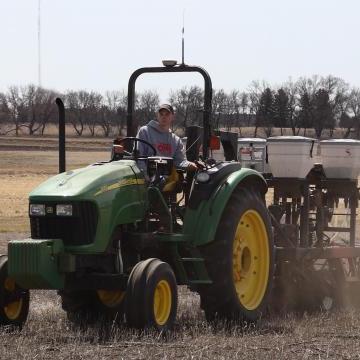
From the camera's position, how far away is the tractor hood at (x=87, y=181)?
6.93 meters

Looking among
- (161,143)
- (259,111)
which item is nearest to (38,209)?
(161,143)

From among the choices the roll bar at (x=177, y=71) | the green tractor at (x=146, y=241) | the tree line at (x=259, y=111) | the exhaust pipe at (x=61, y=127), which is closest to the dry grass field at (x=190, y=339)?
the green tractor at (x=146, y=241)

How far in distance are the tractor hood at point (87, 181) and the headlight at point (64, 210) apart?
0.25 ft

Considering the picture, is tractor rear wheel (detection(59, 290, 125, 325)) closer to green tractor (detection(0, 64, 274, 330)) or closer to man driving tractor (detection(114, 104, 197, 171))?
Result: green tractor (detection(0, 64, 274, 330))

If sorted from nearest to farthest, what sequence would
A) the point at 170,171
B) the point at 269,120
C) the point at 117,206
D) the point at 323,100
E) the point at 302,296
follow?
the point at 117,206 → the point at 170,171 → the point at 302,296 → the point at 269,120 → the point at 323,100

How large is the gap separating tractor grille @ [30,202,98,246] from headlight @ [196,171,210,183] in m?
1.09

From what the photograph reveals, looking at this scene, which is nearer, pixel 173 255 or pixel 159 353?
pixel 159 353

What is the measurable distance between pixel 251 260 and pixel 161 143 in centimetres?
138

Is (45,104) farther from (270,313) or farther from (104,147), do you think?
(270,313)

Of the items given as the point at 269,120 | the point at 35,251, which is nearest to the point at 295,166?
the point at 35,251

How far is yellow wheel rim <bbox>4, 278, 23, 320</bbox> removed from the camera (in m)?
7.27

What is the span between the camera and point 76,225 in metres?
6.89

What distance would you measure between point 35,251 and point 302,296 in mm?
4099

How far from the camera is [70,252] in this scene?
6.89m
